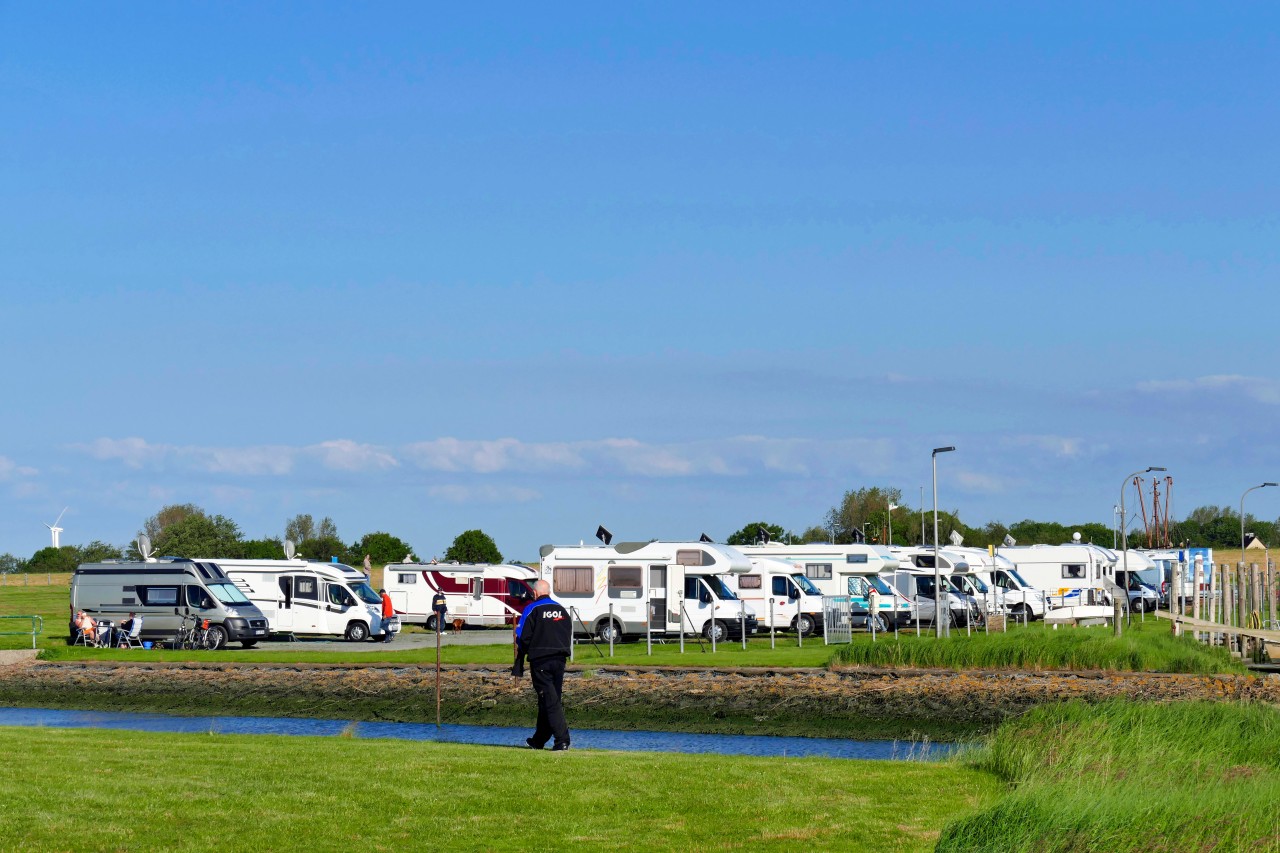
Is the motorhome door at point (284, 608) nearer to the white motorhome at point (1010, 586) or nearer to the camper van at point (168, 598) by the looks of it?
the camper van at point (168, 598)

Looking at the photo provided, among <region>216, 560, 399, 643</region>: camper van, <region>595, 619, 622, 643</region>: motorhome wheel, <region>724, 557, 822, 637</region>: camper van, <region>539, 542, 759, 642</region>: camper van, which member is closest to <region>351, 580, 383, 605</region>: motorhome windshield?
<region>216, 560, 399, 643</region>: camper van

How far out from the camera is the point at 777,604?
42.1m

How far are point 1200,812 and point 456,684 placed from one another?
22.8m

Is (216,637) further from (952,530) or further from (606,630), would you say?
(952,530)

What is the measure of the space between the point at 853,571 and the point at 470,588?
1156 cm

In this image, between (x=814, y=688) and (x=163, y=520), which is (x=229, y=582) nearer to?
(x=814, y=688)

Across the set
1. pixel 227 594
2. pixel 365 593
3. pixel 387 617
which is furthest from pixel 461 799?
pixel 365 593

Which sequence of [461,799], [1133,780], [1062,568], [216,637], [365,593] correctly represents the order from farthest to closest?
[1062,568] < [365,593] < [216,637] < [461,799] < [1133,780]

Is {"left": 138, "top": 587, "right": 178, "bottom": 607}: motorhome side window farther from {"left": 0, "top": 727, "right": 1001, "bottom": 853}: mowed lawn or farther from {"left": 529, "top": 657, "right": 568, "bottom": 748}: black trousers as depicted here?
{"left": 529, "top": 657, "right": 568, "bottom": 748}: black trousers

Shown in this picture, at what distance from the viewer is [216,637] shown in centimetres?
4053

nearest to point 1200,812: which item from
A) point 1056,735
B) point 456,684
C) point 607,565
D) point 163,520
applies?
point 1056,735

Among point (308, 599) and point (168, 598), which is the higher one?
point (168, 598)

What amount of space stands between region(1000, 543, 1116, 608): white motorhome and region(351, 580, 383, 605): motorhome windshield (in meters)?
22.2

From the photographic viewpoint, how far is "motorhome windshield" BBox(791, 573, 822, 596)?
140 ft
